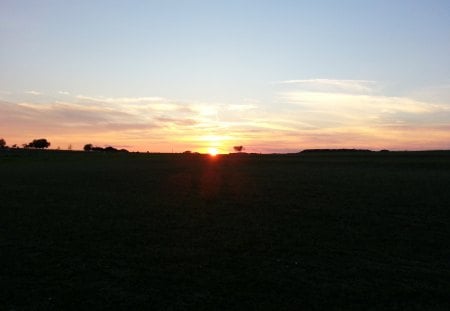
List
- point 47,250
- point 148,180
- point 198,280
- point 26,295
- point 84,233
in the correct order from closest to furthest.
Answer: point 26,295 → point 198,280 → point 47,250 → point 84,233 → point 148,180

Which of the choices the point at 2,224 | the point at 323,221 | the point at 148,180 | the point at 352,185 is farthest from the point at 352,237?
the point at 148,180

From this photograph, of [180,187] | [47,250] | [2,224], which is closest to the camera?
[47,250]

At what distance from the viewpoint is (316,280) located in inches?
360

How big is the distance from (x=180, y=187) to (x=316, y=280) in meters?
15.7

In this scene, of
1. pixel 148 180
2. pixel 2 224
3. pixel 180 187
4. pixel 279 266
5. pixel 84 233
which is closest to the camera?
pixel 279 266

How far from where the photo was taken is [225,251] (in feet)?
36.4

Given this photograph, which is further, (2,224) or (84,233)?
(2,224)

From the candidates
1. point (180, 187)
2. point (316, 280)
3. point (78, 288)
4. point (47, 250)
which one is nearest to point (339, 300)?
point (316, 280)

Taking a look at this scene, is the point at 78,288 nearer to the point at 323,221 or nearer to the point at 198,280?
the point at 198,280

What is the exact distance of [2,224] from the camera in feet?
45.4

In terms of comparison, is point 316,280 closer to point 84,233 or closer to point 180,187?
point 84,233

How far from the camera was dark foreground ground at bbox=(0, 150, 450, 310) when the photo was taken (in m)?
8.11

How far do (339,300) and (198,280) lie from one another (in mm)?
2579

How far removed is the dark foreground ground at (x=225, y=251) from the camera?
8.11 meters
